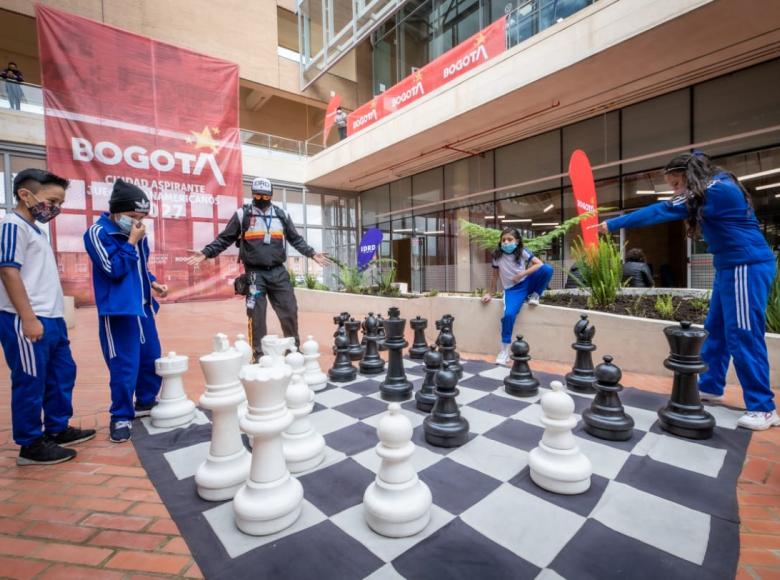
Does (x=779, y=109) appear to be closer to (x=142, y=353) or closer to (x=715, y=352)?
(x=715, y=352)

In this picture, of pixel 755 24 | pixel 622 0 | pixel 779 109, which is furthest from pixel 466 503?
pixel 779 109

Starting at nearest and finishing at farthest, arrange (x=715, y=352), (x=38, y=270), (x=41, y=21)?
(x=38, y=270) → (x=715, y=352) → (x=41, y=21)

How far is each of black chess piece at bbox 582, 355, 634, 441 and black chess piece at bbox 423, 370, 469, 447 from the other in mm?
593

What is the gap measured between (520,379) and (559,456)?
3.18ft

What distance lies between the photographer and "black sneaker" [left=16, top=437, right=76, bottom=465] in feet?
5.29

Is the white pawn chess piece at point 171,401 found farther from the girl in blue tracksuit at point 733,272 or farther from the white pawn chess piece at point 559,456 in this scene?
the girl in blue tracksuit at point 733,272

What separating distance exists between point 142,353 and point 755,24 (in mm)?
7659

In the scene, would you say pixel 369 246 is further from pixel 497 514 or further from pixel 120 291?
pixel 497 514

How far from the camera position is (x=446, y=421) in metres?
1.64

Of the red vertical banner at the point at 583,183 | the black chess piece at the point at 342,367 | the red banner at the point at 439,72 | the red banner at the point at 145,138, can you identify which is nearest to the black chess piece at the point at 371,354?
the black chess piece at the point at 342,367

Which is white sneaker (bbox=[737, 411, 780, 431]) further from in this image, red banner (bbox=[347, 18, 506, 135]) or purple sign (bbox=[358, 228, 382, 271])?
red banner (bbox=[347, 18, 506, 135])

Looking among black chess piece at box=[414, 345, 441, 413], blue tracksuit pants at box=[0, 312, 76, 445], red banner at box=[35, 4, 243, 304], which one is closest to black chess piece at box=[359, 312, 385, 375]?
black chess piece at box=[414, 345, 441, 413]

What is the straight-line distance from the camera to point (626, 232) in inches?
304

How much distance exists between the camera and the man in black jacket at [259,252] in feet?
10.2
